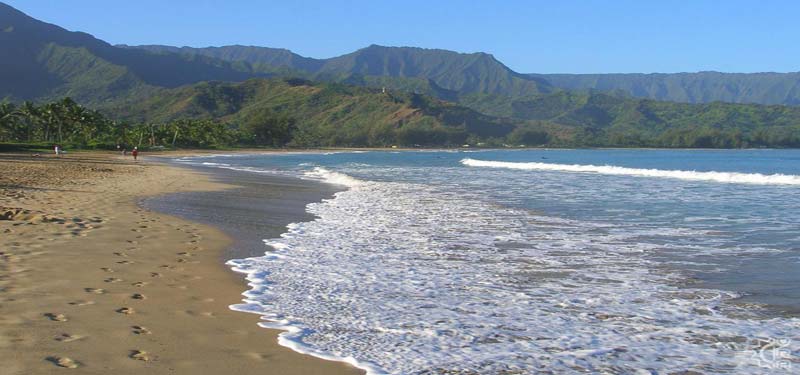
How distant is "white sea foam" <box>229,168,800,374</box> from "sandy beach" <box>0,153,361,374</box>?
1.26ft

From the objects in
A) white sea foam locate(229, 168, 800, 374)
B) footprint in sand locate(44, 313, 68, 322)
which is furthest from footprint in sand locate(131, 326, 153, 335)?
white sea foam locate(229, 168, 800, 374)

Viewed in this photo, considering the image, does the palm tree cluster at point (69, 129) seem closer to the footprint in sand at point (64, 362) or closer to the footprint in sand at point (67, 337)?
the footprint in sand at point (67, 337)

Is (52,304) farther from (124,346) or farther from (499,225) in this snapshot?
(499,225)

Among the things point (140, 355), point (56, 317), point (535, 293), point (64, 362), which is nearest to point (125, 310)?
point (56, 317)

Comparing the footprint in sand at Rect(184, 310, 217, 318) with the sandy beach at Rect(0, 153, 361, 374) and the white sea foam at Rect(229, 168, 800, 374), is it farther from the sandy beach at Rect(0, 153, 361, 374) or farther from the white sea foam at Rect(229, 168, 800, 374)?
the white sea foam at Rect(229, 168, 800, 374)

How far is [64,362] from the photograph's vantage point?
4.79m

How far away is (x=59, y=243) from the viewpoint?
971 centimetres

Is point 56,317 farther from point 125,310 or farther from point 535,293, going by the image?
point 535,293

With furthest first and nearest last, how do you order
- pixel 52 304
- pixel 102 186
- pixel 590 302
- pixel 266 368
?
pixel 102 186
pixel 590 302
pixel 52 304
pixel 266 368

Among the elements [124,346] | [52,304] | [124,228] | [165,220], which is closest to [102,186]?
[165,220]

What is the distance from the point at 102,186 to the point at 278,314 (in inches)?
669

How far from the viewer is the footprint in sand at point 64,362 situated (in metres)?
4.74

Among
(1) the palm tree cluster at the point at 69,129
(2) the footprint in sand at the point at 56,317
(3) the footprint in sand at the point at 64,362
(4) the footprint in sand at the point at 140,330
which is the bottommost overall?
(4) the footprint in sand at the point at 140,330

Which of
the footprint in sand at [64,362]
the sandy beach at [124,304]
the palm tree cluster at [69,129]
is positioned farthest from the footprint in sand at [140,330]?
the palm tree cluster at [69,129]
